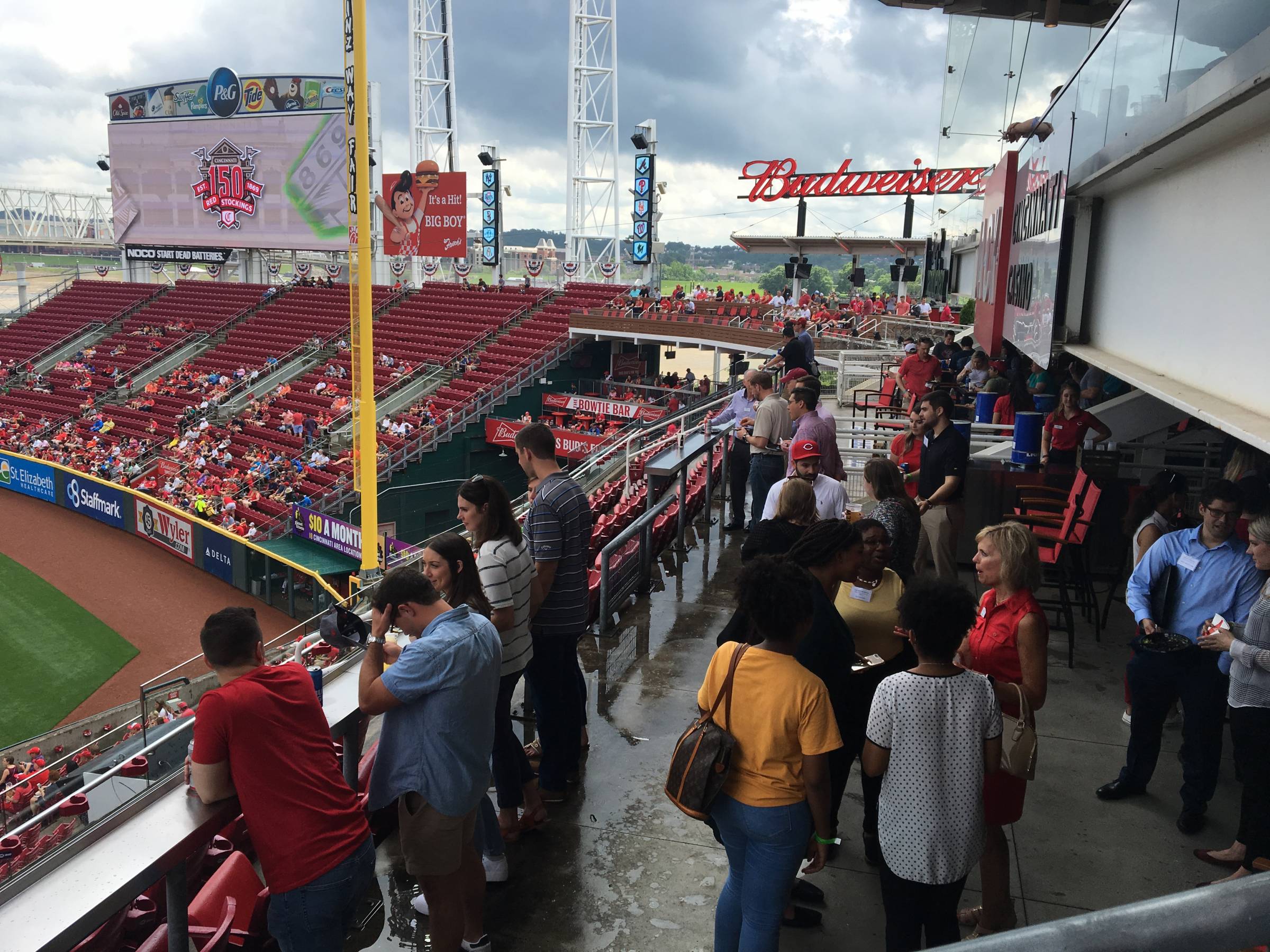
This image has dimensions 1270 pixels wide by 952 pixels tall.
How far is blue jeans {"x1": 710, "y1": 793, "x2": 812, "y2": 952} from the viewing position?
8.21 ft

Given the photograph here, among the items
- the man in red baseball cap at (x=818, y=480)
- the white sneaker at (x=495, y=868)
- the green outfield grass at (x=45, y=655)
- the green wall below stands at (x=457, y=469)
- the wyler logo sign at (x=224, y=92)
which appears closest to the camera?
the white sneaker at (x=495, y=868)

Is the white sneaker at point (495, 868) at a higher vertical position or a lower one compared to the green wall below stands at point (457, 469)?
higher

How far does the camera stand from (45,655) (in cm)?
1588

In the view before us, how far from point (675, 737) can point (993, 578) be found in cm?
188

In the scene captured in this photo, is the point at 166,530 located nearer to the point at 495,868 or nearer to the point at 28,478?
the point at 28,478

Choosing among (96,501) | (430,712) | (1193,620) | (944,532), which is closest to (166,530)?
(96,501)

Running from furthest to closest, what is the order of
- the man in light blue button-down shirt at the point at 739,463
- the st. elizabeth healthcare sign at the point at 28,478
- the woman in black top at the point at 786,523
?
the st. elizabeth healthcare sign at the point at 28,478
the man in light blue button-down shirt at the point at 739,463
the woman in black top at the point at 786,523

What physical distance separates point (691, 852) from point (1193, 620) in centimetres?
222

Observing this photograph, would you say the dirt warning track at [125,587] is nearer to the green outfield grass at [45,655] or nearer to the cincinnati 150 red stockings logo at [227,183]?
the green outfield grass at [45,655]

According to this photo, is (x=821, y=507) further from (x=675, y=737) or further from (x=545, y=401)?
(x=545, y=401)

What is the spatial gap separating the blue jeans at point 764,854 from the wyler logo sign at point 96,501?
76.0 feet

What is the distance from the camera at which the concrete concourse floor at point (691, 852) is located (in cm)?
318

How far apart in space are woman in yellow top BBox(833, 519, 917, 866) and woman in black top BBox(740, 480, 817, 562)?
1.02ft

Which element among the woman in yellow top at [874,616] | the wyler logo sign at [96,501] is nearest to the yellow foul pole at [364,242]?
the wyler logo sign at [96,501]
